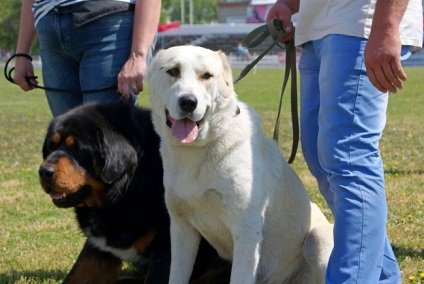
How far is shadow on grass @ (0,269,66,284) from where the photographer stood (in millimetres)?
4312

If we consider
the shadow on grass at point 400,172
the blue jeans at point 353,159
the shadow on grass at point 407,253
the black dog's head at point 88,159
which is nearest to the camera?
the blue jeans at point 353,159

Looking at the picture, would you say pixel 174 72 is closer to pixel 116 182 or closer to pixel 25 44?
pixel 116 182

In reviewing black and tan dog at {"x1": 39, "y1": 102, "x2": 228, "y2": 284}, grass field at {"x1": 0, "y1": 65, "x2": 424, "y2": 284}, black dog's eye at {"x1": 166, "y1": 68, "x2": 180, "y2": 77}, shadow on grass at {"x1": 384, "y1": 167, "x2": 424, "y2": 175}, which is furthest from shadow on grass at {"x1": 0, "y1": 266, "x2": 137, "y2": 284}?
shadow on grass at {"x1": 384, "y1": 167, "x2": 424, "y2": 175}

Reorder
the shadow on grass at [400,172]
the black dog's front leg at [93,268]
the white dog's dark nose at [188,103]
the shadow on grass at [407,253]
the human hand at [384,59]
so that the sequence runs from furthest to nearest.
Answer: the shadow on grass at [400,172] → the shadow on grass at [407,253] → the black dog's front leg at [93,268] → the white dog's dark nose at [188,103] → the human hand at [384,59]

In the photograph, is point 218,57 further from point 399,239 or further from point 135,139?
point 399,239

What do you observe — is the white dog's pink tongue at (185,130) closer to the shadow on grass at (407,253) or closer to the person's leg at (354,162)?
the person's leg at (354,162)

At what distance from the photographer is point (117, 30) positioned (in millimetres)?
4004

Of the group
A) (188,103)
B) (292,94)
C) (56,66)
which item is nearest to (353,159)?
(188,103)

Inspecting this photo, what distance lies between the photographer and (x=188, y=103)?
3.29 m

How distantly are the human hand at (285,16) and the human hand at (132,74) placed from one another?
2.69ft

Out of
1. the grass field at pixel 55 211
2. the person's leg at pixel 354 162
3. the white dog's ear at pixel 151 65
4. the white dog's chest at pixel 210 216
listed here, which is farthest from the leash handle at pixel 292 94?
the grass field at pixel 55 211

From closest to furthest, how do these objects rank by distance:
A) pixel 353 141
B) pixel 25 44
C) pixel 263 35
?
pixel 353 141
pixel 263 35
pixel 25 44

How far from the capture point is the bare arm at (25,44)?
4.42 meters

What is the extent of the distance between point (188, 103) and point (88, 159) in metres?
0.81
